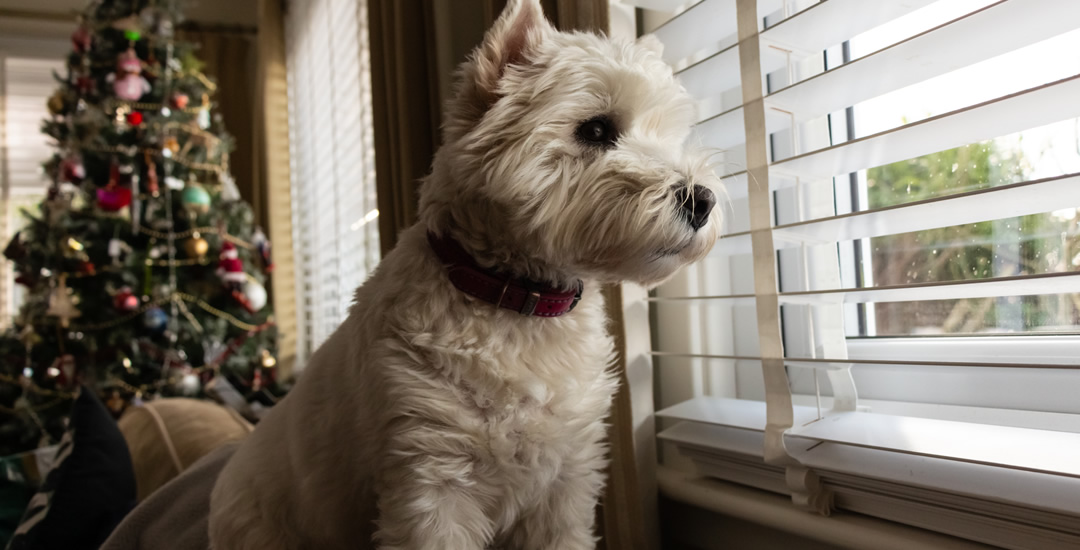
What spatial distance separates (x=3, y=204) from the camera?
464cm

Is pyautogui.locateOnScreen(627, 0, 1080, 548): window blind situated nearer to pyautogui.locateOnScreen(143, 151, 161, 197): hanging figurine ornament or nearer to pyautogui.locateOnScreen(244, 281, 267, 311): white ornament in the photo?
pyautogui.locateOnScreen(244, 281, 267, 311): white ornament

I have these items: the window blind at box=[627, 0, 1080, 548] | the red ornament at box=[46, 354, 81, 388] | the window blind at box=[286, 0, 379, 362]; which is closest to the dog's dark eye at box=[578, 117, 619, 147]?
the window blind at box=[627, 0, 1080, 548]

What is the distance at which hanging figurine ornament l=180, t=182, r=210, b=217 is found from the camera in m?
2.88

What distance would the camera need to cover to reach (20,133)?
185 inches

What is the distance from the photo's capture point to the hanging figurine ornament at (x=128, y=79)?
2848 mm

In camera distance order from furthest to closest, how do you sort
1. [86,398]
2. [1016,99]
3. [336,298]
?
[336,298] < [86,398] < [1016,99]

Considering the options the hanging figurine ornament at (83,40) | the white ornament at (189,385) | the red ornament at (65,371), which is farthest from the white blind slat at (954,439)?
the hanging figurine ornament at (83,40)

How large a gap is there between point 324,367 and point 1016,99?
91 cm

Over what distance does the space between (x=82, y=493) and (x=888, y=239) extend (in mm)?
1634

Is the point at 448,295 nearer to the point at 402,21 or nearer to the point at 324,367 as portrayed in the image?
the point at 324,367

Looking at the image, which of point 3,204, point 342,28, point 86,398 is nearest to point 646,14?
point 86,398

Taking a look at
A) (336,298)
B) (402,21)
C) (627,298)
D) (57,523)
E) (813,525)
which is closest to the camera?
(813,525)

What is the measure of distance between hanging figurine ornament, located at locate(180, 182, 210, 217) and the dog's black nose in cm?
279

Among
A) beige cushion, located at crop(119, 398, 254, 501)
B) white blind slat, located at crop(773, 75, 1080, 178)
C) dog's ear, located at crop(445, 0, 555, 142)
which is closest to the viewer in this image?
white blind slat, located at crop(773, 75, 1080, 178)
